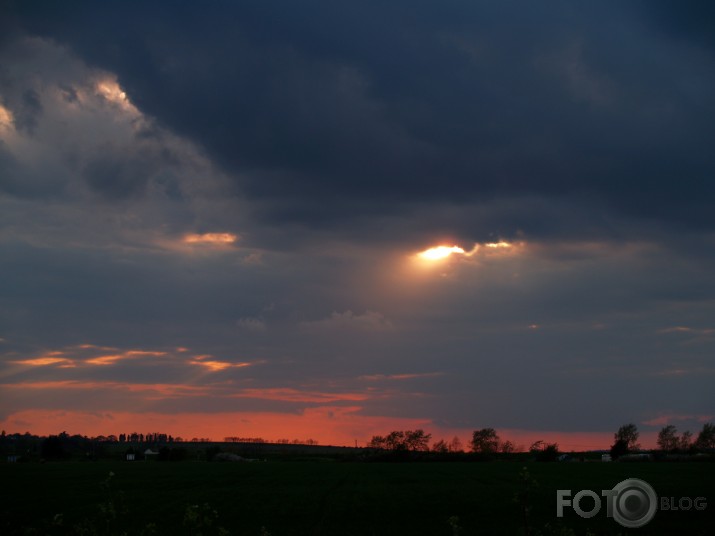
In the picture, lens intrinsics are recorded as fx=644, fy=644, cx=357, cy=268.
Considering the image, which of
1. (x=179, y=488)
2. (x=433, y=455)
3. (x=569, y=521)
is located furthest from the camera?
(x=433, y=455)

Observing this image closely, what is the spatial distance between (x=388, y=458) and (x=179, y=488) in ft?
421

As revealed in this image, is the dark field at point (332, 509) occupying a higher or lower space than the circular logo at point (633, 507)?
lower

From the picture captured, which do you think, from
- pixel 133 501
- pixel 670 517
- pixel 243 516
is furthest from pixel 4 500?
pixel 670 517

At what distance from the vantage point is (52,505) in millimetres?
57781

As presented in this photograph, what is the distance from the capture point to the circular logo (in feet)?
133

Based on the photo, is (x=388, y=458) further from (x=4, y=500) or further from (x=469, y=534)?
(x=469, y=534)

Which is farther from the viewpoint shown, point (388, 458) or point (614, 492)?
point (388, 458)

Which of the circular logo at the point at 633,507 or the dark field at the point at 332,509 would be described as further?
the circular logo at the point at 633,507

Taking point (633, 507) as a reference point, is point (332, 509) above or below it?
below

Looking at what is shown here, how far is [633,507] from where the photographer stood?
1788 inches

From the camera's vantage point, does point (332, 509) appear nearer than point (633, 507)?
No

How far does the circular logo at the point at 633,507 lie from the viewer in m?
40.6

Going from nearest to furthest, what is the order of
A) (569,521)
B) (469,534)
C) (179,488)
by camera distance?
(469,534), (569,521), (179,488)

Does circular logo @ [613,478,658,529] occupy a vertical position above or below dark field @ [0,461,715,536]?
above
